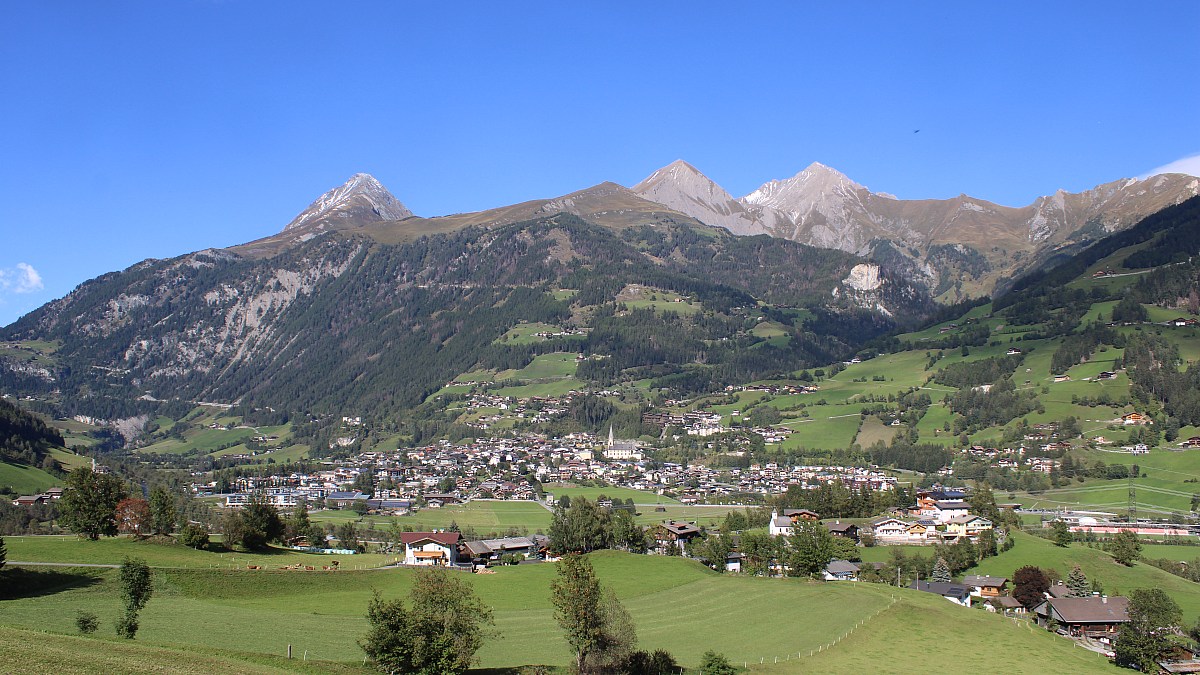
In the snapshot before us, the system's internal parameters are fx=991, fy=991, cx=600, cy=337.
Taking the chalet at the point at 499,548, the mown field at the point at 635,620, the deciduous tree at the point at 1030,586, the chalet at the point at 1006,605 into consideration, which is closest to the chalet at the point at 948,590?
the chalet at the point at 1006,605

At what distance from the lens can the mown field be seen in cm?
4519

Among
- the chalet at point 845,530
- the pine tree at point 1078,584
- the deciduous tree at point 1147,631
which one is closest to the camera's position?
the deciduous tree at point 1147,631

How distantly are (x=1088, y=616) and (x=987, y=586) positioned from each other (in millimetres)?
9824

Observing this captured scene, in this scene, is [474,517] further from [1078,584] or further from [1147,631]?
[1147,631]

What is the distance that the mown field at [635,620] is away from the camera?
1779 inches

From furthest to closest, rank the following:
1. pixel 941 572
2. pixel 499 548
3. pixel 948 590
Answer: pixel 499 548 → pixel 941 572 → pixel 948 590

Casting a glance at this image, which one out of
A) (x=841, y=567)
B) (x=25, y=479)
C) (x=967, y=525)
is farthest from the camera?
(x=25, y=479)

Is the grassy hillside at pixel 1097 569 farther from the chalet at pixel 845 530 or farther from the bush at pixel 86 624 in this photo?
the bush at pixel 86 624

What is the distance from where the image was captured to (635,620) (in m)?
58.3

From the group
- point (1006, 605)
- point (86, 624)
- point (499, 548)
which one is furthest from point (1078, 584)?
point (86, 624)

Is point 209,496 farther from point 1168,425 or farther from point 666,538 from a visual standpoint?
point 1168,425

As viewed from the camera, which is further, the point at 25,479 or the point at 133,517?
the point at 25,479

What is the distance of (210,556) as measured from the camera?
6844 cm

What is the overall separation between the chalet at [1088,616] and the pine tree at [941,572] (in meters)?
10.8
